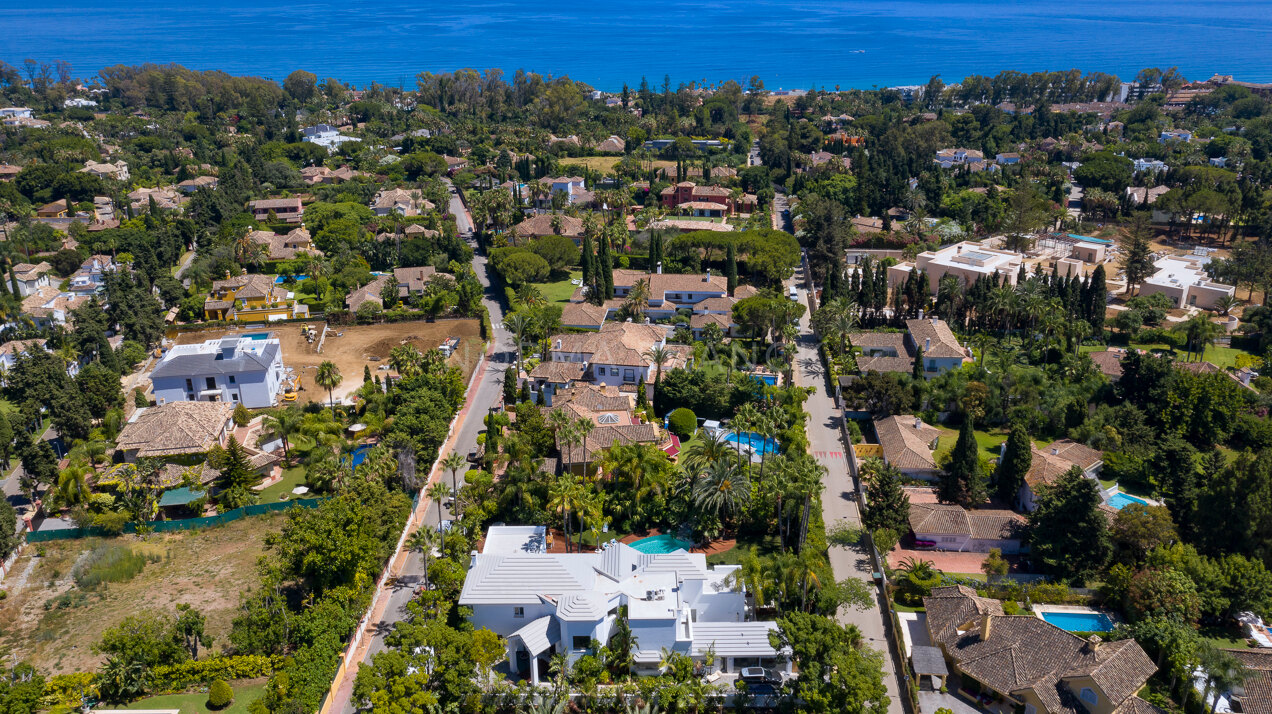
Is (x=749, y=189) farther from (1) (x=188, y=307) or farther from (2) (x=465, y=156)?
(1) (x=188, y=307)

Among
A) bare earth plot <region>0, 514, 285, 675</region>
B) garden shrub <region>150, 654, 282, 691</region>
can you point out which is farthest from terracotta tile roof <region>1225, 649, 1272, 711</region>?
bare earth plot <region>0, 514, 285, 675</region>

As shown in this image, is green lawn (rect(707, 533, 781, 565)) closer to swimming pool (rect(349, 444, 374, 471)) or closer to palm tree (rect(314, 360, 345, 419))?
swimming pool (rect(349, 444, 374, 471))

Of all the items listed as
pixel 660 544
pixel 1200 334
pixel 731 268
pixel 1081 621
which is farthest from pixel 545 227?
pixel 1081 621

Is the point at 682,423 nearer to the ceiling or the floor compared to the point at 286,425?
nearer to the floor

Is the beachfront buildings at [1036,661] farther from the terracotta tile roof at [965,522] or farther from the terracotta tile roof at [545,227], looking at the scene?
the terracotta tile roof at [545,227]

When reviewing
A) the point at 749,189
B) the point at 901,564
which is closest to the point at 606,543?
the point at 901,564

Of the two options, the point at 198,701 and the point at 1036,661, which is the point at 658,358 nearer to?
the point at 1036,661

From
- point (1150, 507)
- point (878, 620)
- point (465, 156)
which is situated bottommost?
point (878, 620)
